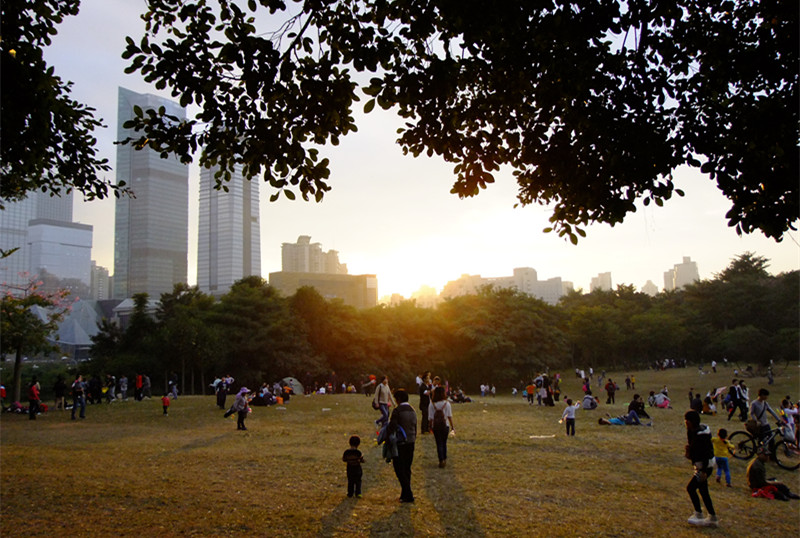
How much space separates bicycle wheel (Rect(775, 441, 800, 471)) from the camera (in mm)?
13047

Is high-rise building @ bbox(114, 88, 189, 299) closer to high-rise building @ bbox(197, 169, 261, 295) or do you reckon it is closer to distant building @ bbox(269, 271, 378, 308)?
high-rise building @ bbox(197, 169, 261, 295)

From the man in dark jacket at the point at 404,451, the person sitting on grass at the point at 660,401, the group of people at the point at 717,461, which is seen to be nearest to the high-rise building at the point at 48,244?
the person sitting on grass at the point at 660,401

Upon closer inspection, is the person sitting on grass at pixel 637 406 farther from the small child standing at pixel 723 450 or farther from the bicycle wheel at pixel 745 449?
the small child standing at pixel 723 450

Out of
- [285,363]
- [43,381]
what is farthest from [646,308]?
[43,381]

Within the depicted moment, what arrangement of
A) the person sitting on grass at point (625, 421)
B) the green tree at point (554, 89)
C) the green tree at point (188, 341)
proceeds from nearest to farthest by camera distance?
the green tree at point (554, 89) → the person sitting on grass at point (625, 421) → the green tree at point (188, 341)

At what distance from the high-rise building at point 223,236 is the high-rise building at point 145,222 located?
12.2 m

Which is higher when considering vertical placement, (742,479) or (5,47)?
(5,47)

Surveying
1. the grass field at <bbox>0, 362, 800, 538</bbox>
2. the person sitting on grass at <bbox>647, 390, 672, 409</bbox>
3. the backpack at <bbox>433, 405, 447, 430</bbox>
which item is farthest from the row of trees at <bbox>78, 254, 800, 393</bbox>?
the backpack at <bbox>433, 405, 447, 430</bbox>

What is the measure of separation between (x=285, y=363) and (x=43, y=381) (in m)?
20.2

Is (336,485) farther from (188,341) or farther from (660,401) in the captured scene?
(188,341)

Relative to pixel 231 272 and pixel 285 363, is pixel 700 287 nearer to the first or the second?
pixel 285 363

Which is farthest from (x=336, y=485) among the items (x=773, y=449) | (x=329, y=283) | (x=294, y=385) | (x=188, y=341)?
(x=329, y=283)

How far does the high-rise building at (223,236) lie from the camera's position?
158 meters

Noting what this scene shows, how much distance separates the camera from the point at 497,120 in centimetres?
744
